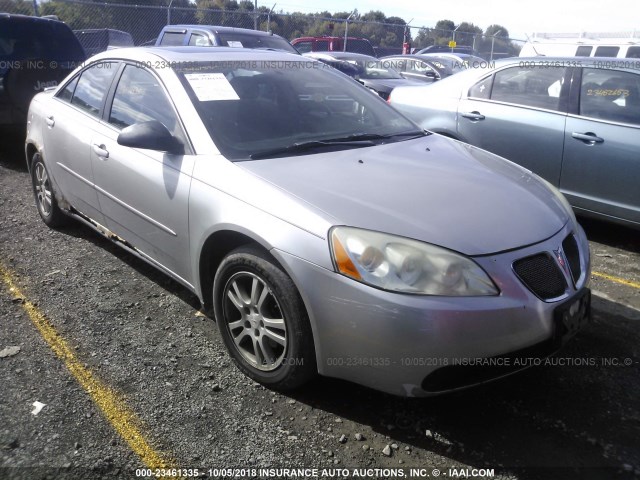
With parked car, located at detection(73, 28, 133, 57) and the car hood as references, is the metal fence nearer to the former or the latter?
parked car, located at detection(73, 28, 133, 57)

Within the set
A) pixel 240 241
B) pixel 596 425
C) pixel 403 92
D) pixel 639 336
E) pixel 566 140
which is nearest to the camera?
pixel 596 425

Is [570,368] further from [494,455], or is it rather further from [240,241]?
[240,241]

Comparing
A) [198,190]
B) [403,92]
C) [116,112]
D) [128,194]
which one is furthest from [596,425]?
[403,92]

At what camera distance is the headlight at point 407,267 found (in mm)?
2336

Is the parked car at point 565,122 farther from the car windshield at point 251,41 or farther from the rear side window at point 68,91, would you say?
the car windshield at point 251,41

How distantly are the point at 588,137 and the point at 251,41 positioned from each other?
6.74m

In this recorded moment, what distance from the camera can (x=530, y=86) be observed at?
207 inches

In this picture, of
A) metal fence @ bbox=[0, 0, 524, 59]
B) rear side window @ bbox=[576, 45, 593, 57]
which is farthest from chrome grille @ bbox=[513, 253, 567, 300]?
metal fence @ bbox=[0, 0, 524, 59]

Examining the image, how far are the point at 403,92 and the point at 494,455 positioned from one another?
4.66 metres

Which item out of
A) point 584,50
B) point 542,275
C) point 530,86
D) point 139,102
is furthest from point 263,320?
point 584,50

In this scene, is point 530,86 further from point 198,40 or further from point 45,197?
point 198,40

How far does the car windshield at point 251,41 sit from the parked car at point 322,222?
5.95m

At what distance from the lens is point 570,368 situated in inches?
121

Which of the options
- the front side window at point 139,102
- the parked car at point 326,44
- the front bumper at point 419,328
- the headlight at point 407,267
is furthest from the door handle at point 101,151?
the parked car at point 326,44
